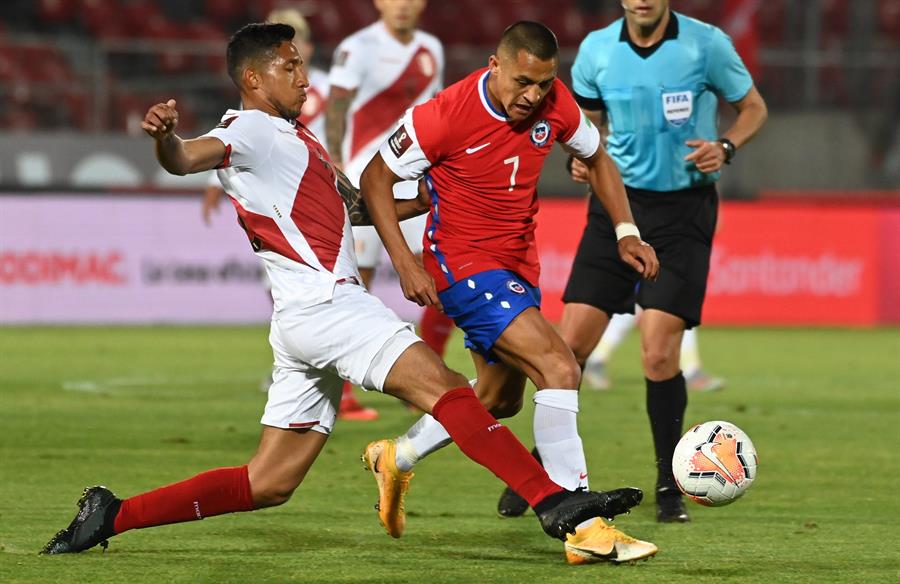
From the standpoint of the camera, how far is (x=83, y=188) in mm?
15898

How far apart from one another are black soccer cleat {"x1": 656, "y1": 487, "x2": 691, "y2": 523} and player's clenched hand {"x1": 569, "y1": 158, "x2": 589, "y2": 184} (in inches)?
50.0

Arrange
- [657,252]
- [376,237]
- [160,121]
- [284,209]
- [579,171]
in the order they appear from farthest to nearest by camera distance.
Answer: [376,237] → [657,252] → [579,171] → [284,209] → [160,121]

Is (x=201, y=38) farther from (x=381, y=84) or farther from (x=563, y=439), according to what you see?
(x=563, y=439)

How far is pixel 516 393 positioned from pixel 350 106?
3979 mm

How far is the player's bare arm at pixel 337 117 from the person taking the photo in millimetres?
8898

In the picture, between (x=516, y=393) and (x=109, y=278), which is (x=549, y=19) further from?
(x=516, y=393)

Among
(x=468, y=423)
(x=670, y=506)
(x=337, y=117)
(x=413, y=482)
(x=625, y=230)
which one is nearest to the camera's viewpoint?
(x=468, y=423)

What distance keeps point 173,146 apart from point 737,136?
286cm

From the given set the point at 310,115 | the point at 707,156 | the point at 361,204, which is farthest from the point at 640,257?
the point at 310,115

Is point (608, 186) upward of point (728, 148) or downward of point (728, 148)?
downward

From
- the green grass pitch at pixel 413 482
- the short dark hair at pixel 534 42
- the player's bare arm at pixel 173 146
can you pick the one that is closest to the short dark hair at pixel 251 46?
the player's bare arm at pixel 173 146

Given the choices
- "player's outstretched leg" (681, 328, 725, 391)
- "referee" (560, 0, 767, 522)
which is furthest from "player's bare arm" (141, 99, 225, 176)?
"player's outstretched leg" (681, 328, 725, 391)

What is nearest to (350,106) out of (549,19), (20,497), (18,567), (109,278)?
(20,497)

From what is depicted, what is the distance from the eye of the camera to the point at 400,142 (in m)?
5.51
